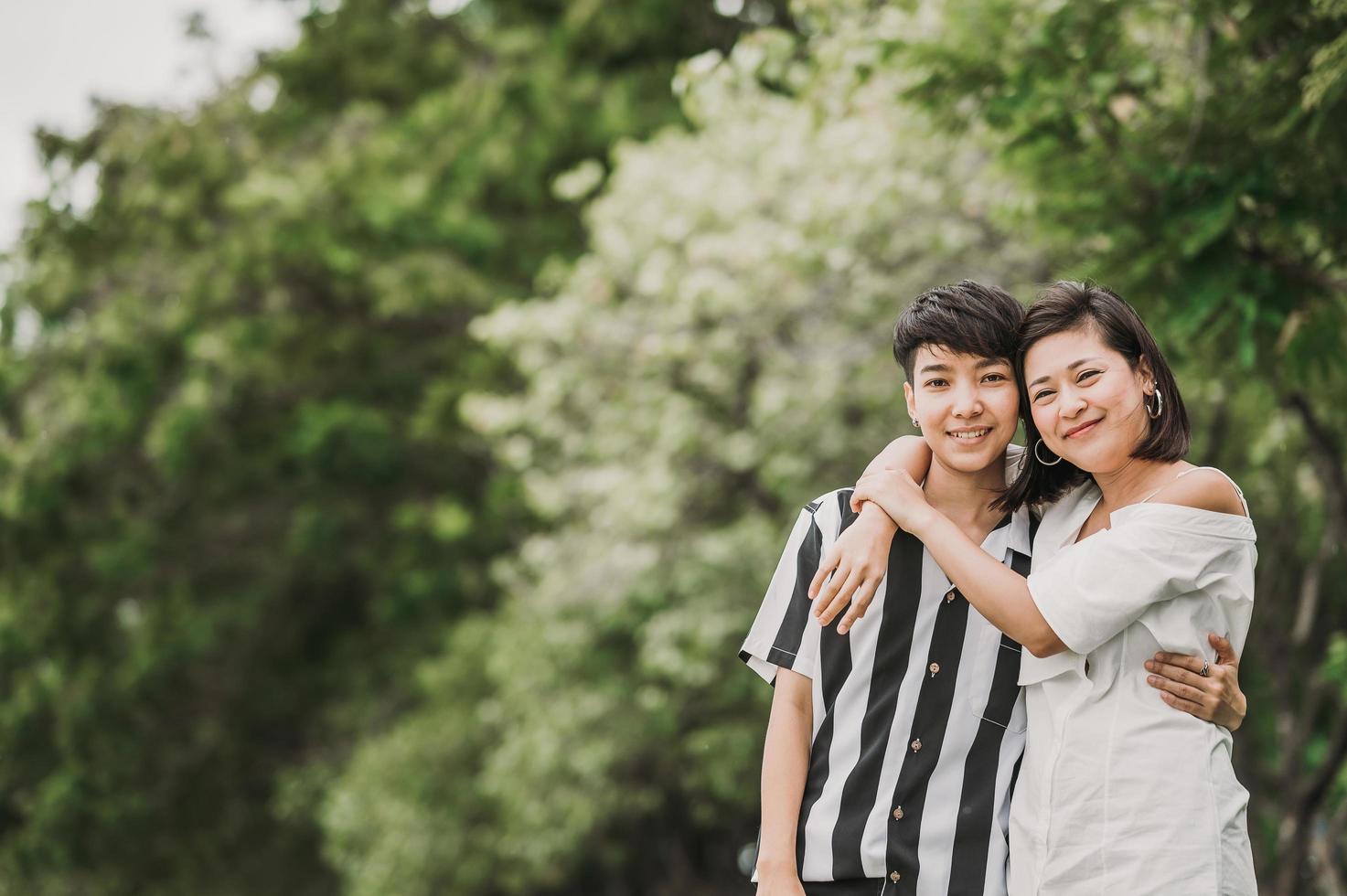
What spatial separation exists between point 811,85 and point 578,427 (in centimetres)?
349

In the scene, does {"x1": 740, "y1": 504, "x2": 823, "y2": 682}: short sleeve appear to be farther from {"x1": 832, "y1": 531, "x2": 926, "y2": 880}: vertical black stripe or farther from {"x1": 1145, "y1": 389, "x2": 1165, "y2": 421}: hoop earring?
{"x1": 1145, "y1": 389, "x2": 1165, "y2": 421}: hoop earring

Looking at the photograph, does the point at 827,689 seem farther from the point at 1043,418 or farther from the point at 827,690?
the point at 1043,418

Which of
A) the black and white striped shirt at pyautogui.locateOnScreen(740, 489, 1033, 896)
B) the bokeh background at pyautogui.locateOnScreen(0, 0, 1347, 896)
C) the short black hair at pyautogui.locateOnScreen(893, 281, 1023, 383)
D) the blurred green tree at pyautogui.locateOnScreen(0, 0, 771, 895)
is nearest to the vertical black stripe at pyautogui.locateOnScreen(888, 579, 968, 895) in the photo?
the black and white striped shirt at pyautogui.locateOnScreen(740, 489, 1033, 896)

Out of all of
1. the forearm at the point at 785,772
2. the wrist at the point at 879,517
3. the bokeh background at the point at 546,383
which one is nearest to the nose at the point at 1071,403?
the wrist at the point at 879,517

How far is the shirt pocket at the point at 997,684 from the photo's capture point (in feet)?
7.86

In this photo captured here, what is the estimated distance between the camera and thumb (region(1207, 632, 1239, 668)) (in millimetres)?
2264

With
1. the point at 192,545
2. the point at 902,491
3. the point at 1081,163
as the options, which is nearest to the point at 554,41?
the point at 192,545

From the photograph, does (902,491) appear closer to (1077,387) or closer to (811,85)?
(1077,387)

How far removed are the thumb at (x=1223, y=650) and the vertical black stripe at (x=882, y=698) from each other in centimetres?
51

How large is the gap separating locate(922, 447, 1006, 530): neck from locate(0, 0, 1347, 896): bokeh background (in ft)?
4.17

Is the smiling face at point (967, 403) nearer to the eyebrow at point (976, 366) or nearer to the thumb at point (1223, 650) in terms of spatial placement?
the eyebrow at point (976, 366)

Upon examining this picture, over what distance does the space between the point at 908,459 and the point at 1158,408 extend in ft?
1.55

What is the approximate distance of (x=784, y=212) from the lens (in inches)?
328

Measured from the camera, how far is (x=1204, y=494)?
2.24m
